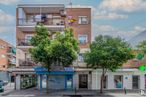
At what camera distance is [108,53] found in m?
41.7

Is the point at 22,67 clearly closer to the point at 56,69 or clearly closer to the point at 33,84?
the point at 56,69

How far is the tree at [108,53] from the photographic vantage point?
41.5 m

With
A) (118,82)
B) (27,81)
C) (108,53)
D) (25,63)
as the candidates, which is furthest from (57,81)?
(108,53)

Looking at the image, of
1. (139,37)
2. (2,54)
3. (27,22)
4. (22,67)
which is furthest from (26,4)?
(2,54)

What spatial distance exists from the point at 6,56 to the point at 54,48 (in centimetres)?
5034

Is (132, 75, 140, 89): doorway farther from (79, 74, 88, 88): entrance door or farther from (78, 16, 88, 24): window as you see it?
(78, 16, 88, 24): window

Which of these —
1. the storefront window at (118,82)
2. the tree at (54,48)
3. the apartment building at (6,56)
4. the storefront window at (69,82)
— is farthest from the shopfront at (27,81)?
the apartment building at (6,56)

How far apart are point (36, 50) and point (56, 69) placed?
6.56 metres

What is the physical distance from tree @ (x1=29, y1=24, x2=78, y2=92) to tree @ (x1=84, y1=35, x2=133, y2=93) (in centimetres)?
237

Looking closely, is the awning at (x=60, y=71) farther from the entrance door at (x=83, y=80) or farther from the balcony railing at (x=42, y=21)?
the balcony railing at (x=42, y=21)

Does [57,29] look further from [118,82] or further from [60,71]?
[118,82]

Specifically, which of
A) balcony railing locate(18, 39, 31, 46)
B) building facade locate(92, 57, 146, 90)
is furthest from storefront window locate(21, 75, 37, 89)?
building facade locate(92, 57, 146, 90)

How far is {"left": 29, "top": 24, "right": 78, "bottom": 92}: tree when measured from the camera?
41531mm

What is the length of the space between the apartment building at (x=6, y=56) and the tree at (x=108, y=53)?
1750 inches
